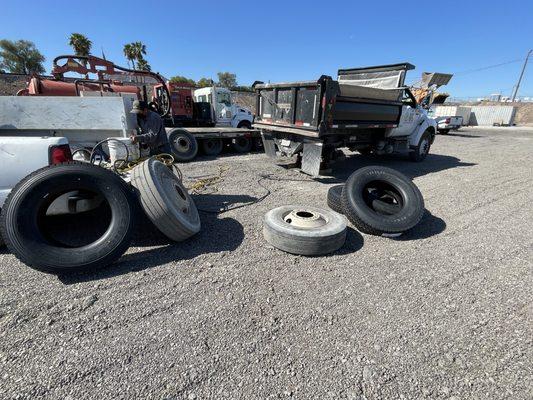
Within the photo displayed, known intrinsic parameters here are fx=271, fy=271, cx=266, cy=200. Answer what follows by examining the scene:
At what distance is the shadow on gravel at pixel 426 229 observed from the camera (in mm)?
3699

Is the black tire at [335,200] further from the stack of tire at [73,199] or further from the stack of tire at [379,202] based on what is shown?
the stack of tire at [73,199]

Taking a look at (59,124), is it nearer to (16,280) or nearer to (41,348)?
(16,280)

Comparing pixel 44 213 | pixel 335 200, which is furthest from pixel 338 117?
pixel 44 213

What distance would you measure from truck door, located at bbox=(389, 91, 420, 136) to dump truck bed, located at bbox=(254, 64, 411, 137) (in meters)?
0.41

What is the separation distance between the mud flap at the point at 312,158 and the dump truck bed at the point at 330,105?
27cm

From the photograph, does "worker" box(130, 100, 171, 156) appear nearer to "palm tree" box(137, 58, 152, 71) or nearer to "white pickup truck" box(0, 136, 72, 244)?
"white pickup truck" box(0, 136, 72, 244)

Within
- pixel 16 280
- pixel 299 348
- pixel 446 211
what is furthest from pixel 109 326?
pixel 446 211

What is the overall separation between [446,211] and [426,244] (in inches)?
59.9

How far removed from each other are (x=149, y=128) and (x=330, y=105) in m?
3.44

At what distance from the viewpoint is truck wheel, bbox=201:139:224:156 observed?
9.23 metres

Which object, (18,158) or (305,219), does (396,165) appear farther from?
(18,158)

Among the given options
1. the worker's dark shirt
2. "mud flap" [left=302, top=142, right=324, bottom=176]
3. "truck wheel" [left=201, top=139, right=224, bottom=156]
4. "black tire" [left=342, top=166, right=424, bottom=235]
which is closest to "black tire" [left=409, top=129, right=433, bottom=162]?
"mud flap" [left=302, top=142, right=324, bottom=176]

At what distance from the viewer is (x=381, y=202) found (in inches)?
160

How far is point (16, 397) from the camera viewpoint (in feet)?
5.16
